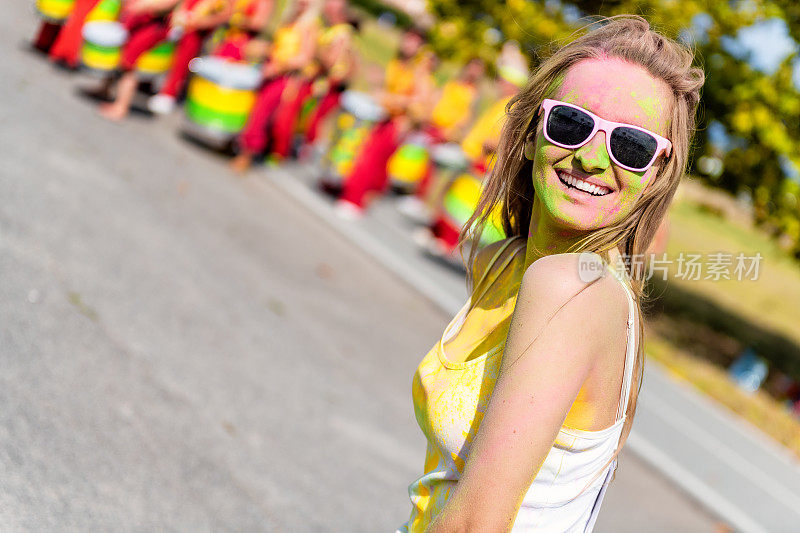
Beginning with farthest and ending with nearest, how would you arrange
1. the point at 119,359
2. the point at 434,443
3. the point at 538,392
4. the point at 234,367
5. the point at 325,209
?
the point at 325,209, the point at 234,367, the point at 119,359, the point at 434,443, the point at 538,392

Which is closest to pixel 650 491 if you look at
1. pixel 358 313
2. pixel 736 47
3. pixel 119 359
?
pixel 358 313

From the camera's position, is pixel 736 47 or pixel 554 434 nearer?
pixel 554 434

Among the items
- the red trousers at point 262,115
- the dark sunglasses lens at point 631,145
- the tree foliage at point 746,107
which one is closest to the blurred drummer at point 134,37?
the red trousers at point 262,115

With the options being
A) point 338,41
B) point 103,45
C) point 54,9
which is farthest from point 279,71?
point 54,9

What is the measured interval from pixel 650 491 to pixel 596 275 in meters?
4.75

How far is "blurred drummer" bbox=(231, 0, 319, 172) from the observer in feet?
29.0

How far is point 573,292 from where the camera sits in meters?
1.27

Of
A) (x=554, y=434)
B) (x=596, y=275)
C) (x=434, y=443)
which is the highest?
(x=596, y=275)

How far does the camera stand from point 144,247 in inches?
223

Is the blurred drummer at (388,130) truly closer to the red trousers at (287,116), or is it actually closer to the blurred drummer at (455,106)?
the blurred drummer at (455,106)

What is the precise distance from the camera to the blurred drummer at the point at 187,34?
895 centimetres

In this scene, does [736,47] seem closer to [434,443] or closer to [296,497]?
[296,497]

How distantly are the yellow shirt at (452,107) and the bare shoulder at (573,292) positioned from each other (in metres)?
9.44

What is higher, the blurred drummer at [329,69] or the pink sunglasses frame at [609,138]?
the pink sunglasses frame at [609,138]
